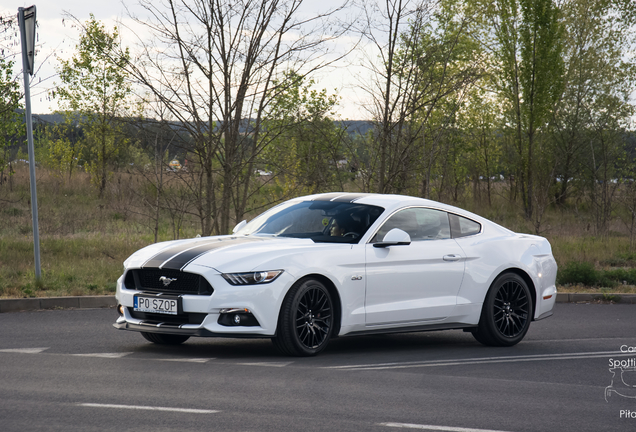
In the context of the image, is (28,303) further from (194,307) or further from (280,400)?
(280,400)

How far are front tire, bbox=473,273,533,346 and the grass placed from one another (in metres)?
5.65

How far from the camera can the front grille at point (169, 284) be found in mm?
7250

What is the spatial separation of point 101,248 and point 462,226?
11531 millimetres

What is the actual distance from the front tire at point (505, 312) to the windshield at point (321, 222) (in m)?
1.74

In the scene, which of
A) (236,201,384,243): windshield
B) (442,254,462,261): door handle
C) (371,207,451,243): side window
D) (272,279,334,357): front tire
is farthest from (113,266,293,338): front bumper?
(442,254,462,261): door handle

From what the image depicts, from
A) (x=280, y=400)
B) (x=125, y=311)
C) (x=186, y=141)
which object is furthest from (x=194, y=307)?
(x=186, y=141)

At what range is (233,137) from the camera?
14250mm

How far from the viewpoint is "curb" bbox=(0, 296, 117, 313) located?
11.6 meters

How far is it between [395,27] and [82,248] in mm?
8779

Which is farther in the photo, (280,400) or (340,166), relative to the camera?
(340,166)

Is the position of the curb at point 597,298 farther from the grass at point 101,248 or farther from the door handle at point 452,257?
the door handle at point 452,257

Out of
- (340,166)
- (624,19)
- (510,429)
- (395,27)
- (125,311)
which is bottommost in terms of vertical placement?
(510,429)

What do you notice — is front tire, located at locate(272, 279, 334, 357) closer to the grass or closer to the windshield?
the windshield

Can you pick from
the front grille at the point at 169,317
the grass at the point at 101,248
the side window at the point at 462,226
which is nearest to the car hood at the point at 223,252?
the front grille at the point at 169,317
